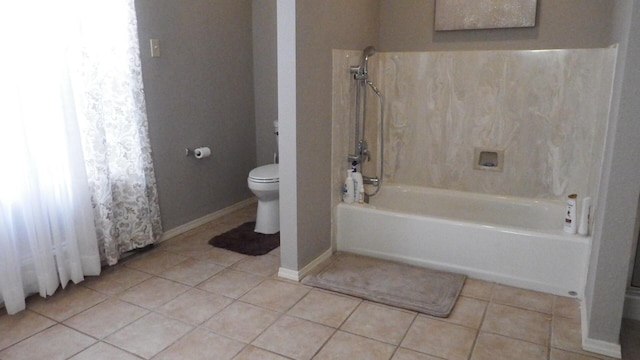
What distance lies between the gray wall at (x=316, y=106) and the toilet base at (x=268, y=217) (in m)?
0.56

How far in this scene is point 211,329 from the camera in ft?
6.81

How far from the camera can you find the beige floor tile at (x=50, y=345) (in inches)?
74.2

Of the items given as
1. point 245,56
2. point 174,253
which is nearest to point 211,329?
point 174,253

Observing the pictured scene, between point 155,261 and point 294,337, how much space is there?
1219 mm

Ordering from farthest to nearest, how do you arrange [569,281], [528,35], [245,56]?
[245,56], [528,35], [569,281]

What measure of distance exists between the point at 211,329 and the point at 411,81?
2.06 metres

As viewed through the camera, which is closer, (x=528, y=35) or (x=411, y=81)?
(x=528, y=35)

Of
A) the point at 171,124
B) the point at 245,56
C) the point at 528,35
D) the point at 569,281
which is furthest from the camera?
the point at 245,56

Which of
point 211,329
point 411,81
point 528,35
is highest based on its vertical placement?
point 528,35

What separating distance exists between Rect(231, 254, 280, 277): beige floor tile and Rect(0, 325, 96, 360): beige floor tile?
0.92 meters

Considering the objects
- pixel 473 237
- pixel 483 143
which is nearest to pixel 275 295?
pixel 473 237

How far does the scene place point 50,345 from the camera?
195 cm

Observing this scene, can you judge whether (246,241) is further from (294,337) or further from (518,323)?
(518,323)

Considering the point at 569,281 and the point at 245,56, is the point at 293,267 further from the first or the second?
the point at 245,56
